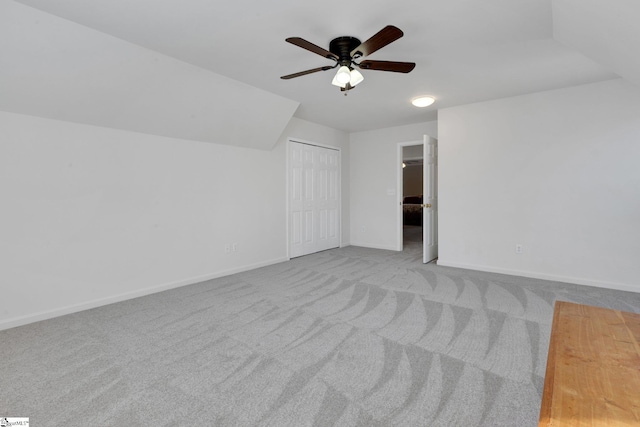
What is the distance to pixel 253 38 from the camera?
257 centimetres

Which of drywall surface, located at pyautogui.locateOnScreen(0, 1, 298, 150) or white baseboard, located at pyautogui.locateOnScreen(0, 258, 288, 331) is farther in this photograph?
white baseboard, located at pyautogui.locateOnScreen(0, 258, 288, 331)

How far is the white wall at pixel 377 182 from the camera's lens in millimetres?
5941

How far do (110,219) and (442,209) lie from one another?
4631 mm

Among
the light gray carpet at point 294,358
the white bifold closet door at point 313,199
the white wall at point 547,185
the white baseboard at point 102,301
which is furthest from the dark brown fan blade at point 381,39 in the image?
the white baseboard at point 102,301

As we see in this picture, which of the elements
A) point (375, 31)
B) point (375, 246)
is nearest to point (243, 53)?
point (375, 31)

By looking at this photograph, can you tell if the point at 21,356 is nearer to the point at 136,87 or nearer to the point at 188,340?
the point at 188,340

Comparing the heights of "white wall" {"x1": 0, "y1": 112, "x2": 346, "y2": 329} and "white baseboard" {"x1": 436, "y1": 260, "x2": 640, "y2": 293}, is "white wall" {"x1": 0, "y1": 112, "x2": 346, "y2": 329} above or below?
above

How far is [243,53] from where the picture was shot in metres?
2.84

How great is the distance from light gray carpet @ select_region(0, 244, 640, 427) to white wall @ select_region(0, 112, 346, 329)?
32 cm

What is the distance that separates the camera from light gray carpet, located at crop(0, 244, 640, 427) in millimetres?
1592

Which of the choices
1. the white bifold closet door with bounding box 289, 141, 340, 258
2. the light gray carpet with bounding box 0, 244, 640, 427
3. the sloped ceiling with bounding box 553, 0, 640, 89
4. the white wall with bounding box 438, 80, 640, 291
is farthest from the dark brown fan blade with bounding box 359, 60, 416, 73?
the white bifold closet door with bounding box 289, 141, 340, 258

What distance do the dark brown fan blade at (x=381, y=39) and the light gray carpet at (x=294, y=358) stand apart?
2284 mm

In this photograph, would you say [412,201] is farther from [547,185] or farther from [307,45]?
[307,45]

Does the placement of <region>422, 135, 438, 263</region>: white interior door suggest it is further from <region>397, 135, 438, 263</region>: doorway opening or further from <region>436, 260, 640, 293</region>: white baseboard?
<region>436, 260, 640, 293</region>: white baseboard
